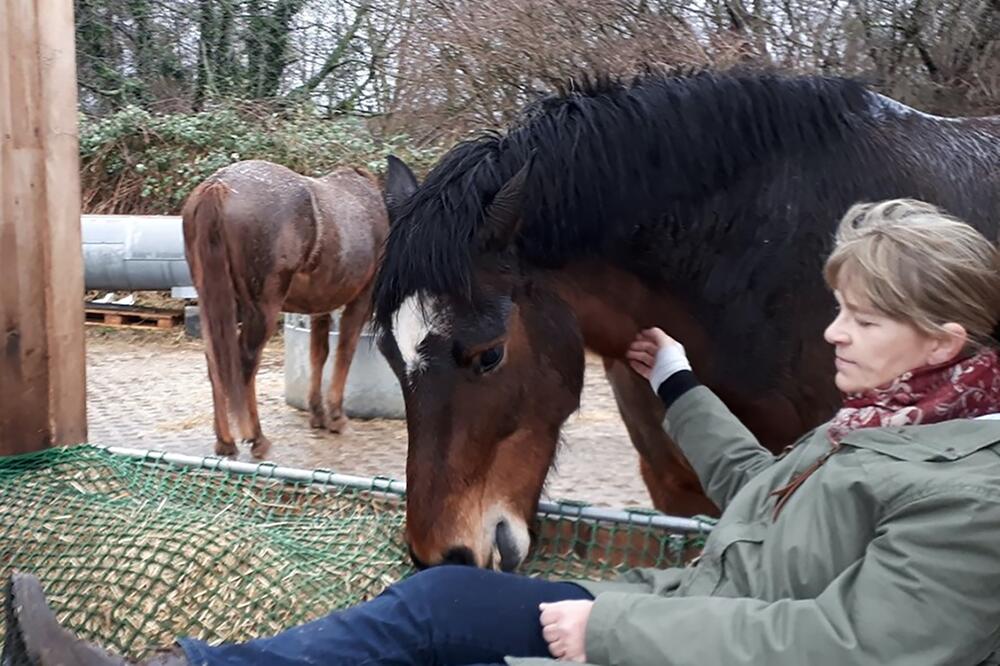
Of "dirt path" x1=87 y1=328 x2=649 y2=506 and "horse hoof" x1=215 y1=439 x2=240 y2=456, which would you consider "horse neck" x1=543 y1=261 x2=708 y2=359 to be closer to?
"dirt path" x1=87 y1=328 x2=649 y2=506

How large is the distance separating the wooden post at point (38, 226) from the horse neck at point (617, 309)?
1.58 meters

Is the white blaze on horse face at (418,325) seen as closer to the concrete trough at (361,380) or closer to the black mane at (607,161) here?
the black mane at (607,161)

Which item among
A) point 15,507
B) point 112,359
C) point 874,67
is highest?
point 874,67

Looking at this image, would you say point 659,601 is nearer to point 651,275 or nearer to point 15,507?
point 651,275

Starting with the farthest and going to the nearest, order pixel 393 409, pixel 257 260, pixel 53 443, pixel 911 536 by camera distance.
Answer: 1. pixel 393 409
2. pixel 257 260
3. pixel 53 443
4. pixel 911 536

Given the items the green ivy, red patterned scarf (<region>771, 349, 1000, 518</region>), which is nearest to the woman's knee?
red patterned scarf (<region>771, 349, 1000, 518</region>)

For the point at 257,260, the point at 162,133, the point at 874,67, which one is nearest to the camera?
the point at 257,260

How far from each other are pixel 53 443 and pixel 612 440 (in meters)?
3.67

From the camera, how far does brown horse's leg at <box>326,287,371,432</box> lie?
6277mm

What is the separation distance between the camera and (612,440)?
591 centimetres

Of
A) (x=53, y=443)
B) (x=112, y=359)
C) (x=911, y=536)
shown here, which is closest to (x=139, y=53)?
(x=112, y=359)

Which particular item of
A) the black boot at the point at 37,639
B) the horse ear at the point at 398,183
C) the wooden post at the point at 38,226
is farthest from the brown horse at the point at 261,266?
the black boot at the point at 37,639

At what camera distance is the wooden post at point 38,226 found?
8.84ft

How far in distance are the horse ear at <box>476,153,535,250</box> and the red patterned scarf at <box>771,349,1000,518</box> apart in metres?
0.81
